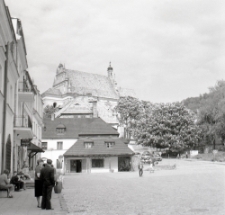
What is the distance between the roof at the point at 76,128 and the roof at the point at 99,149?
1971 millimetres

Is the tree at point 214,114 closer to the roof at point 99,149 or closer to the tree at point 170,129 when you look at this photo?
the tree at point 170,129

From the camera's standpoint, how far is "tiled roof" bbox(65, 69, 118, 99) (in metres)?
119

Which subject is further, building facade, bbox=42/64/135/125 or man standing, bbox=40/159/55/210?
building facade, bbox=42/64/135/125

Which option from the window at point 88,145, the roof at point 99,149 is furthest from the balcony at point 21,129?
the window at point 88,145

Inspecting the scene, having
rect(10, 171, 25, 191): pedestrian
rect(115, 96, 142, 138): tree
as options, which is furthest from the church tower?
rect(10, 171, 25, 191): pedestrian

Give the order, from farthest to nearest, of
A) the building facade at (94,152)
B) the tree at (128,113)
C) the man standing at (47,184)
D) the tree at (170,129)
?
the tree at (128,113), the tree at (170,129), the building facade at (94,152), the man standing at (47,184)

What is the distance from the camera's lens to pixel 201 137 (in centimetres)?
6569

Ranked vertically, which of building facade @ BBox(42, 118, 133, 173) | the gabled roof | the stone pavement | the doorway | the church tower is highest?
the church tower

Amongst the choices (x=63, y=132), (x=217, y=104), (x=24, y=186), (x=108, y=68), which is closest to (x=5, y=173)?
(x=24, y=186)

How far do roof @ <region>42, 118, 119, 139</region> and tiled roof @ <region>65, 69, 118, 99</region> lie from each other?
54.2 metres

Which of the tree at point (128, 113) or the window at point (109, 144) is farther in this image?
the tree at point (128, 113)

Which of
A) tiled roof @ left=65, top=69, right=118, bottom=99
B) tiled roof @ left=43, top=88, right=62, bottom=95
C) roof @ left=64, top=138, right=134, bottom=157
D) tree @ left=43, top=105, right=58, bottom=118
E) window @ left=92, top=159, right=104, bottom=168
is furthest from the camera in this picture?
tiled roof @ left=65, top=69, right=118, bottom=99

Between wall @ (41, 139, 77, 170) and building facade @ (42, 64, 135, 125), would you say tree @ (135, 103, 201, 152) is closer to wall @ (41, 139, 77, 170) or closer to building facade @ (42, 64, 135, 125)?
wall @ (41, 139, 77, 170)

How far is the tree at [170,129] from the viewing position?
209 ft
